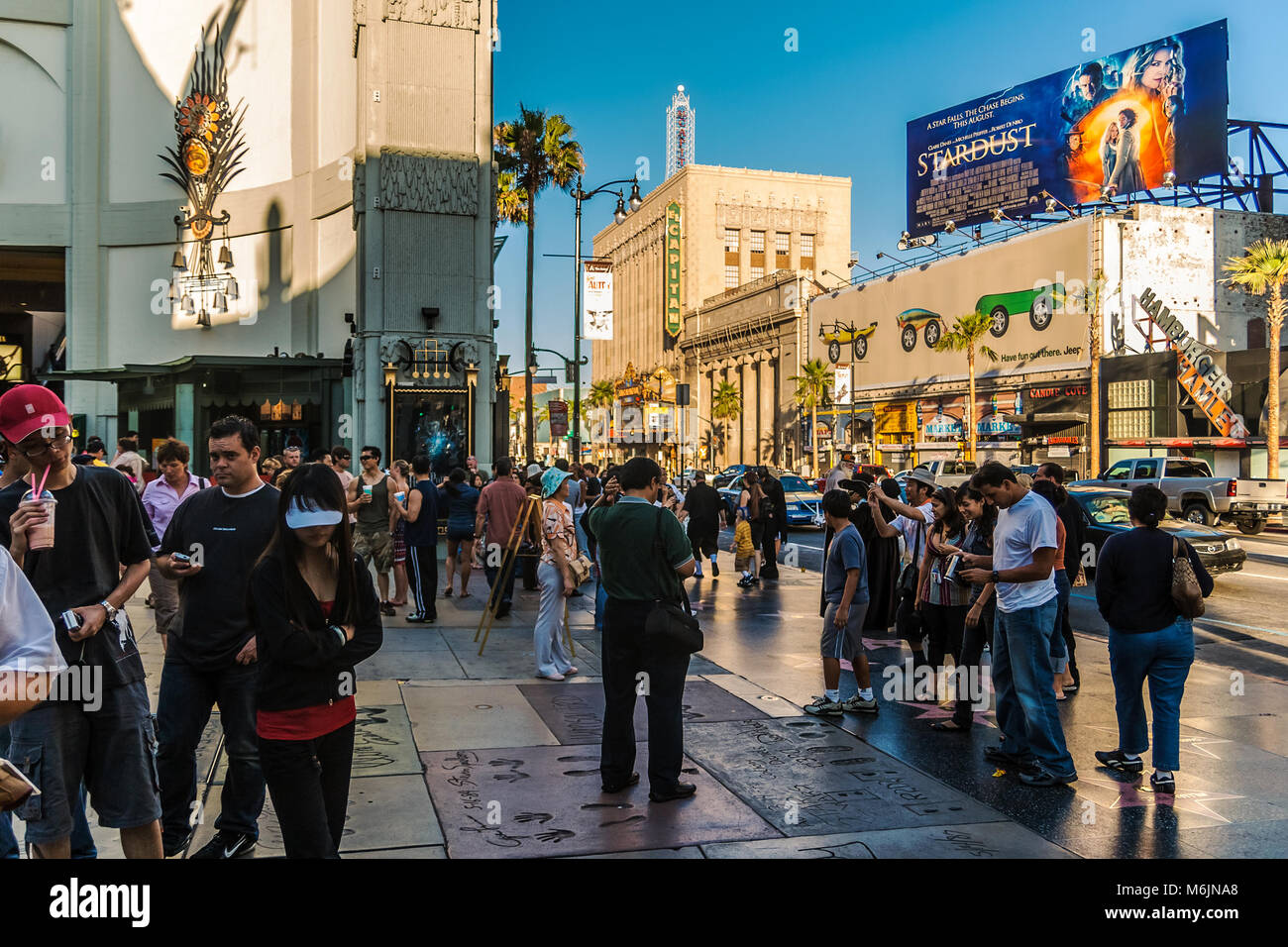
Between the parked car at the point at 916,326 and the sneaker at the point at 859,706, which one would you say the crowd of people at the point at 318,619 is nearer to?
the sneaker at the point at 859,706

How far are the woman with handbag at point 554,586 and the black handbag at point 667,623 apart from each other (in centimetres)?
326

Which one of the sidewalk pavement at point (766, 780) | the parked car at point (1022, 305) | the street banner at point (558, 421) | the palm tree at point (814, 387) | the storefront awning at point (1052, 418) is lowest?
the sidewalk pavement at point (766, 780)

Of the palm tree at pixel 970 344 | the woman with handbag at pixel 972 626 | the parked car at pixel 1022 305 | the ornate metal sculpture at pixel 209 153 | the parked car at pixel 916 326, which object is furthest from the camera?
the parked car at pixel 916 326

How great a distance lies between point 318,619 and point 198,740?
60.8 inches

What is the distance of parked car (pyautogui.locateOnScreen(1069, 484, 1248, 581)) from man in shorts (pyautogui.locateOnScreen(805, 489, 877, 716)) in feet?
23.9

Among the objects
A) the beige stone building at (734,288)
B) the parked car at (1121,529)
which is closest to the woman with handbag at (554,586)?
the parked car at (1121,529)

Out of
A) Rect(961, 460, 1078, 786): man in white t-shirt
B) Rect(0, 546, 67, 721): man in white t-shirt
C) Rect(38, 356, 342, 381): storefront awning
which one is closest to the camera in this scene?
Rect(0, 546, 67, 721): man in white t-shirt

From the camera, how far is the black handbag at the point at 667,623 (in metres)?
5.77

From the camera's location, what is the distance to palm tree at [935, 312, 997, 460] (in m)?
48.5

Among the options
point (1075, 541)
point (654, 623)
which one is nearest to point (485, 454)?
point (1075, 541)

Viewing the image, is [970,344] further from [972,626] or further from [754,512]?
[972,626]

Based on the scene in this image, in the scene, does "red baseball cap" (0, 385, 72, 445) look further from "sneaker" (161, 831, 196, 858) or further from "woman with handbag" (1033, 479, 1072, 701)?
"woman with handbag" (1033, 479, 1072, 701)

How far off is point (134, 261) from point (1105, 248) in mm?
40367

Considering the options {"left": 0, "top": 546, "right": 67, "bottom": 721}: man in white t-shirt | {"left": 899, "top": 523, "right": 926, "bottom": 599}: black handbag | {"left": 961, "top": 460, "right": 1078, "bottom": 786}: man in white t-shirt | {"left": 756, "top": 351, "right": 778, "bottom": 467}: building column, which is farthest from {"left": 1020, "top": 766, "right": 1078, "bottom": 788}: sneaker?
{"left": 756, "top": 351, "right": 778, "bottom": 467}: building column
